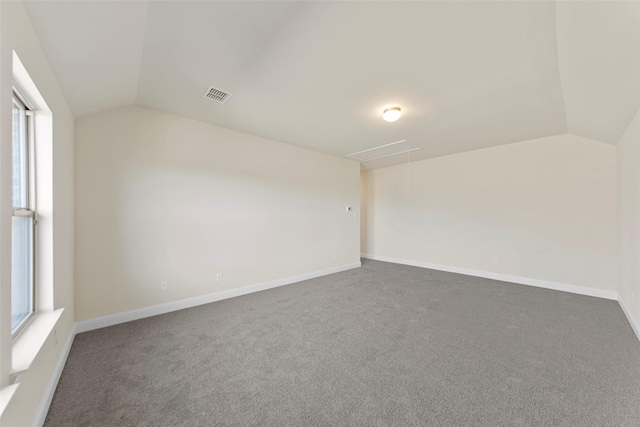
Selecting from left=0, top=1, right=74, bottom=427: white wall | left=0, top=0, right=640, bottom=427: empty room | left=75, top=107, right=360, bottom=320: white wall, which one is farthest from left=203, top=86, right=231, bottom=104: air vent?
left=0, top=1, right=74, bottom=427: white wall

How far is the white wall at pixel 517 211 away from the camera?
3.64 meters

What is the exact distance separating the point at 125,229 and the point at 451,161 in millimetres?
5880

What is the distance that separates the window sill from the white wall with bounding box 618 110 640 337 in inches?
196

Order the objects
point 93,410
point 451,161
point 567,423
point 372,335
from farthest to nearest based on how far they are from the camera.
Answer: point 451,161 → point 372,335 → point 93,410 → point 567,423

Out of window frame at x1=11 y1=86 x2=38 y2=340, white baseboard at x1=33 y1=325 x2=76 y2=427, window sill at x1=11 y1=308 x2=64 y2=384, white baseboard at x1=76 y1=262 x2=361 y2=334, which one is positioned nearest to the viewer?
window sill at x1=11 y1=308 x2=64 y2=384

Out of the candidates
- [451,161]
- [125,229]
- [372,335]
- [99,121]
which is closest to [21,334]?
[125,229]

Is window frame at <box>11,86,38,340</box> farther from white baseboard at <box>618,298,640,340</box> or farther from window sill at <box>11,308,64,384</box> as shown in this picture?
white baseboard at <box>618,298,640,340</box>

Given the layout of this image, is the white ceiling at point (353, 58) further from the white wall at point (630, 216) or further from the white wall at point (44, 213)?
the white wall at point (630, 216)

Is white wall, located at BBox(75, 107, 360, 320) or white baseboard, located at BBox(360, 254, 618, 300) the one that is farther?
white baseboard, located at BBox(360, 254, 618, 300)

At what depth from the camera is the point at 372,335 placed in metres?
2.45

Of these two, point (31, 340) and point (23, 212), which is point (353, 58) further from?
point (31, 340)

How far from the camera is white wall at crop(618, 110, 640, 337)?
249 centimetres

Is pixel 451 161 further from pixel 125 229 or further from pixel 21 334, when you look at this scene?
pixel 21 334

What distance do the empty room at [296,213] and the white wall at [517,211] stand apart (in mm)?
34
